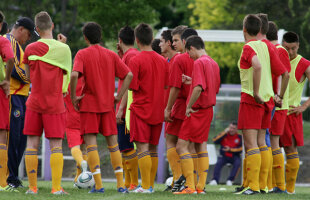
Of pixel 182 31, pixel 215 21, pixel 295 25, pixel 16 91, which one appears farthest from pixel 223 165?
pixel 215 21

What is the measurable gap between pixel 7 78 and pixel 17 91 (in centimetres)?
73

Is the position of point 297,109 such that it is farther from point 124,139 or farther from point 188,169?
point 124,139

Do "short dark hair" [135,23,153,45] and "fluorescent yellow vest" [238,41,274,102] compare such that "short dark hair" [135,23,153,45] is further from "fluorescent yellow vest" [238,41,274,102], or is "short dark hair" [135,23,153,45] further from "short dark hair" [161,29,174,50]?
"fluorescent yellow vest" [238,41,274,102]

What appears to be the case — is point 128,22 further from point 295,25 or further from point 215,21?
point 215,21

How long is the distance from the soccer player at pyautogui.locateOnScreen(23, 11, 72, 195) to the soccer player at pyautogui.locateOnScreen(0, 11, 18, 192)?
488mm

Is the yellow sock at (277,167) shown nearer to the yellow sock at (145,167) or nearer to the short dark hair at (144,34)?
the yellow sock at (145,167)

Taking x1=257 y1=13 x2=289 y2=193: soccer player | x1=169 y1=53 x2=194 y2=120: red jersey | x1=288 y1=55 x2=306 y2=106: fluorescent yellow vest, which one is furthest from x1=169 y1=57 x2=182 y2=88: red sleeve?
x1=288 y1=55 x2=306 y2=106: fluorescent yellow vest

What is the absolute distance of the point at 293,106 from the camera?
9820 millimetres

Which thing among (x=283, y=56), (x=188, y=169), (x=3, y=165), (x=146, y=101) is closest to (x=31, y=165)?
(x=3, y=165)

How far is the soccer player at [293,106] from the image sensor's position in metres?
9.77

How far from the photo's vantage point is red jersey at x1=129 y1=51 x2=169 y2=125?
8883 millimetres

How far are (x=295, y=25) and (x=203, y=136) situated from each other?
1868cm

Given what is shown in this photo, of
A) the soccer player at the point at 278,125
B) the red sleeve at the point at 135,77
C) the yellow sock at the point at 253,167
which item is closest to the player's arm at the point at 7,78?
the red sleeve at the point at 135,77

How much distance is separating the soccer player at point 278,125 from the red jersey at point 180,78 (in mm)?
1241
